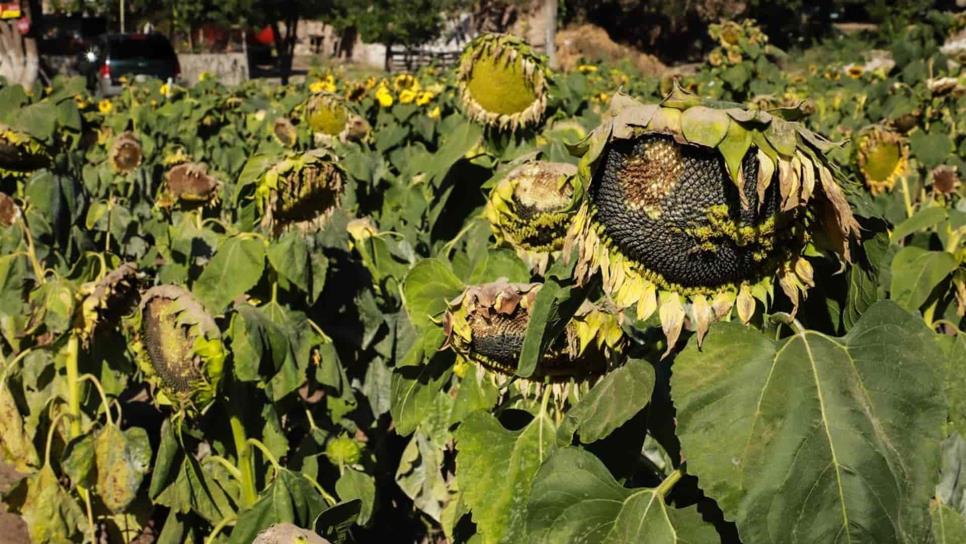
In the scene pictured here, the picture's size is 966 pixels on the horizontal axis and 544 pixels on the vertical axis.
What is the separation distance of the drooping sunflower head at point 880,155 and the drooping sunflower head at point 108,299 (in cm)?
308

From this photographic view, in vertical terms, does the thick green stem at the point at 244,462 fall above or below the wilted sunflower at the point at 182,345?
below

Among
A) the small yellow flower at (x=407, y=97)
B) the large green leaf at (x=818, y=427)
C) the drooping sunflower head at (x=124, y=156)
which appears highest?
the large green leaf at (x=818, y=427)

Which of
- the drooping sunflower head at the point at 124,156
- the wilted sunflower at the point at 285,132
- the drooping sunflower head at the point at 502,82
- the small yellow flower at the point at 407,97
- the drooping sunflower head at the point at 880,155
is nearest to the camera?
the drooping sunflower head at the point at 502,82

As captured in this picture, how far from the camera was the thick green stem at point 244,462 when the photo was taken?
264 centimetres

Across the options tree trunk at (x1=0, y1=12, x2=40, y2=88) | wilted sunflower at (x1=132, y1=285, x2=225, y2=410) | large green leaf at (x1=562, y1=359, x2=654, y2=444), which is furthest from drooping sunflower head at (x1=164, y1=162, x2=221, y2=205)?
tree trunk at (x1=0, y1=12, x2=40, y2=88)

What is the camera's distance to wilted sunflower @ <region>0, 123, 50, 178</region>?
3248 millimetres

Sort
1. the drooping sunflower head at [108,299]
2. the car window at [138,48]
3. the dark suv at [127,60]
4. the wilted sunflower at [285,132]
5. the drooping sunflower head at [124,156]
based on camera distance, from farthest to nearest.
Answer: the car window at [138,48] < the dark suv at [127,60] < the wilted sunflower at [285,132] < the drooping sunflower head at [124,156] < the drooping sunflower head at [108,299]

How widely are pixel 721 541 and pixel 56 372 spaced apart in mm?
2323

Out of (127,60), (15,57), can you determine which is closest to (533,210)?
(15,57)

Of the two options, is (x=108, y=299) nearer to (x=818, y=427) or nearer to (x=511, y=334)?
(x=511, y=334)

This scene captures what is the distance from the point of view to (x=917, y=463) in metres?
1.16

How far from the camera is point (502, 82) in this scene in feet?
9.33

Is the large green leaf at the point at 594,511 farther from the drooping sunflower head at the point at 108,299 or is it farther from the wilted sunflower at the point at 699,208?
the drooping sunflower head at the point at 108,299

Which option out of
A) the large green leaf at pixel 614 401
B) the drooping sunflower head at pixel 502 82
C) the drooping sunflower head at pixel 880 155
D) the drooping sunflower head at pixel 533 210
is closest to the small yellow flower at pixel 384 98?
the drooping sunflower head at pixel 880 155
